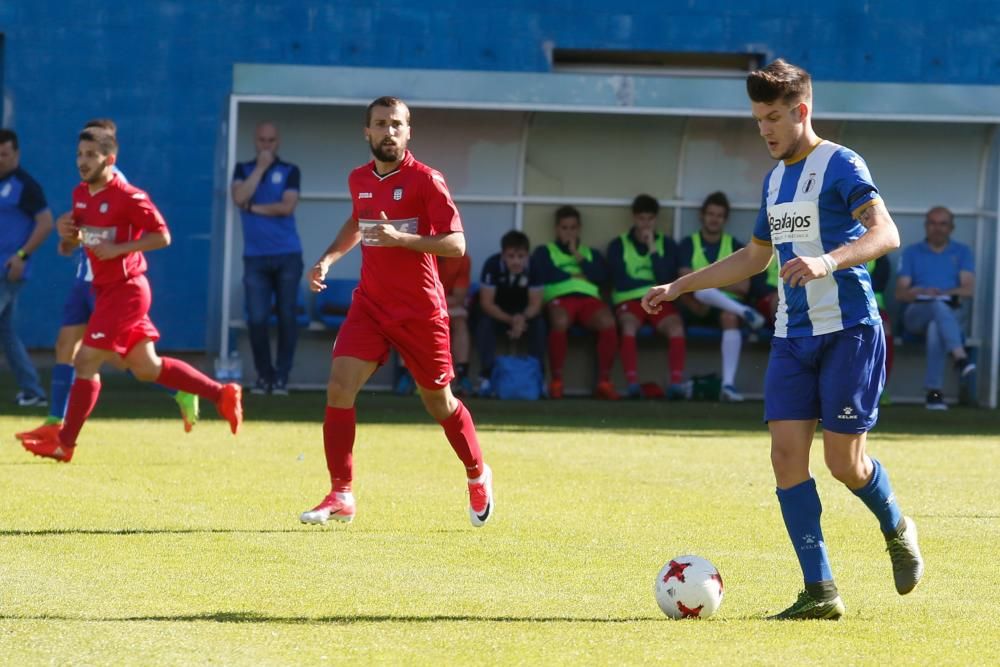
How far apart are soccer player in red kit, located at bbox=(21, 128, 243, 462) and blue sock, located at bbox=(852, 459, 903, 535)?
5.14 meters

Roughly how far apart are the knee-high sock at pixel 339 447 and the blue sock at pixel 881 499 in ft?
8.77

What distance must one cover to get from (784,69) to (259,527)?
3224 millimetres

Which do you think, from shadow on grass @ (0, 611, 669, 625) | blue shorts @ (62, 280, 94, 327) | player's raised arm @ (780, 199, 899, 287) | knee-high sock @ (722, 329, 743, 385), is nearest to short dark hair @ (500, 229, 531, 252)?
knee-high sock @ (722, 329, 743, 385)

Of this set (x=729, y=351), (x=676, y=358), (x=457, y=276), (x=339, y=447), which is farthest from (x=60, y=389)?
(x=729, y=351)

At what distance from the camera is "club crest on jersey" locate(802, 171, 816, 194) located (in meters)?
5.70

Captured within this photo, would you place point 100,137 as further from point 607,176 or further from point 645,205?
point 607,176

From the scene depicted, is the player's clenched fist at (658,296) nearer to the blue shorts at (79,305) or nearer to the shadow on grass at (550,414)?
the blue shorts at (79,305)

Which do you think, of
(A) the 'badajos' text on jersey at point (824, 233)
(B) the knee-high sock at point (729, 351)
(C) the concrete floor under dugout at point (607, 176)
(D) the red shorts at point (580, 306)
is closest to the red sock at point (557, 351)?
(D) the red shorts at point (580, 306)

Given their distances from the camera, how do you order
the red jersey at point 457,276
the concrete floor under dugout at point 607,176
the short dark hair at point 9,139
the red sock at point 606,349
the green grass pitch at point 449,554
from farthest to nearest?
the concrete floor under dugout at point 607,176 → the red sock at point 606,349 → the red jersey at point 457,276 → the short dark hair at point 9,139 → the green grass pitch at point 449,554

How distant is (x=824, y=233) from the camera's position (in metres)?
5.69

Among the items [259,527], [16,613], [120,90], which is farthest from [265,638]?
[120,90]

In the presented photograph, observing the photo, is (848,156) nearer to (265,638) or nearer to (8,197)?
(265,638)

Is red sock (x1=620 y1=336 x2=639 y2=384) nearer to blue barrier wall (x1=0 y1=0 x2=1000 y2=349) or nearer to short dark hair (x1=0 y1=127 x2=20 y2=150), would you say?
blue barrier wall (x1=0 y1=0 x2=1000 y2=349)

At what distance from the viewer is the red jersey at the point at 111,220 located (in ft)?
32.4
